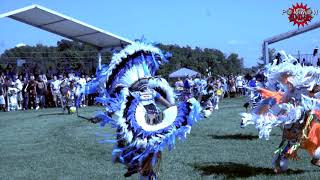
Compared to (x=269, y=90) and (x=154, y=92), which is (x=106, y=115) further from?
(x=269, y=90)

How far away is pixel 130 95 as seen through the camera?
623 centimetres

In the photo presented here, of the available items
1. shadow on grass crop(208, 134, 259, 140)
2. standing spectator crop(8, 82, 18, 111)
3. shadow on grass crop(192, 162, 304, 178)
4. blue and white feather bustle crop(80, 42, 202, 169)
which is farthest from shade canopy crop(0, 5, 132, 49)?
blue and white feather bustle crop(80, 42, 202, 169)

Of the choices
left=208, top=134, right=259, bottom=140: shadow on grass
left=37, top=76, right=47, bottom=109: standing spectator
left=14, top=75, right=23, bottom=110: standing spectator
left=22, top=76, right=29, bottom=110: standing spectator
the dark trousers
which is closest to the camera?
left=208, top=134, right=259, bottom=140: shadow on grass

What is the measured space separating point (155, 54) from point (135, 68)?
35cm

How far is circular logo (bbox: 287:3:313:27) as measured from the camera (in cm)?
2219

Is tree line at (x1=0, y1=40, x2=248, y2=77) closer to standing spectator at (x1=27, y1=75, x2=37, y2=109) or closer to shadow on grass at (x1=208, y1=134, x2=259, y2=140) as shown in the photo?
standing spectator at (x1=27, y1=75, x2=37, y2=109)

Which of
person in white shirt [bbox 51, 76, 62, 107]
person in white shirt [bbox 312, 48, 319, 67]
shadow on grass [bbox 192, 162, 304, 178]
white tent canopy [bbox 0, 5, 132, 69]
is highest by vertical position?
white tent canopy [bbox 0, 5, 132, 69]

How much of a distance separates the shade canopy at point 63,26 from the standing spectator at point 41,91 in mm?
2606

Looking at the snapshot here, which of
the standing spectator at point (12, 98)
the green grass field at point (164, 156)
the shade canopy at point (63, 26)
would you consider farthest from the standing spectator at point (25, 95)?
the green grass field at point (164, 156)

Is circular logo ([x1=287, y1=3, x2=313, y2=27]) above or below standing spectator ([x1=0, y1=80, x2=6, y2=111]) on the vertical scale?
above

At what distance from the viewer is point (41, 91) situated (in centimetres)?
2600

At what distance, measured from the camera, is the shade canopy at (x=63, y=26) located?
2336cm

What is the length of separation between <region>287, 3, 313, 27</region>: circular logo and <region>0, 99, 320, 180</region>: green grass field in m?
8.37

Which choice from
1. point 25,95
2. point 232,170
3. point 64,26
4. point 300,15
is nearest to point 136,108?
point 232,170
